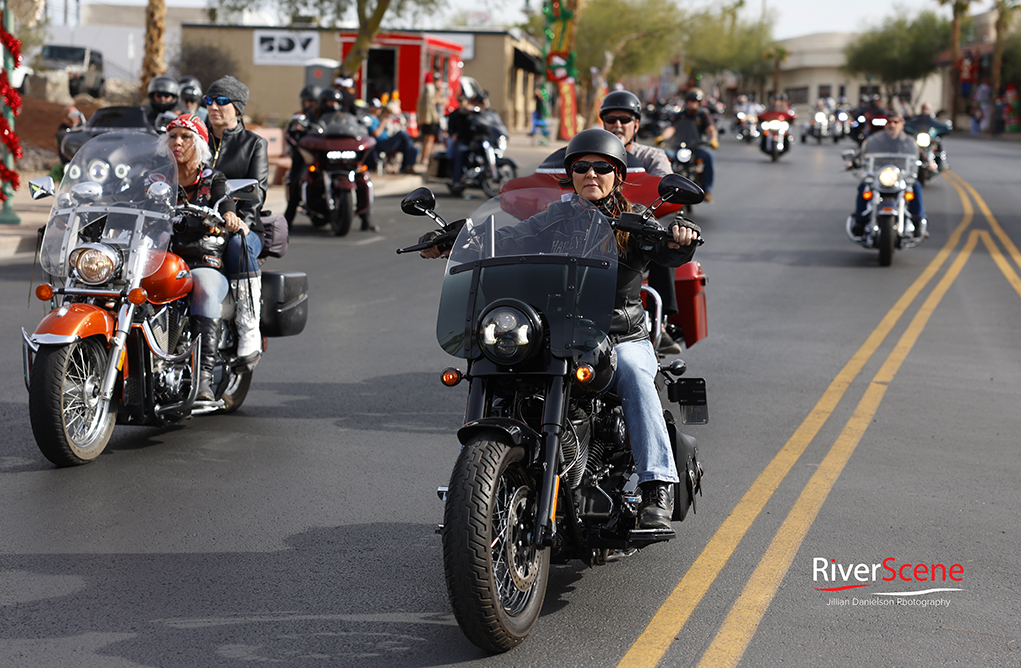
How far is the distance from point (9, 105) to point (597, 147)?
40.9ft

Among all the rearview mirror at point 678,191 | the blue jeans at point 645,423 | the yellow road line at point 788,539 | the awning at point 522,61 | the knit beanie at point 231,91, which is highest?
the awning at point 522,61

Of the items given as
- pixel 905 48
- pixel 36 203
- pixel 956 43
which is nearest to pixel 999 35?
pixel 956 43

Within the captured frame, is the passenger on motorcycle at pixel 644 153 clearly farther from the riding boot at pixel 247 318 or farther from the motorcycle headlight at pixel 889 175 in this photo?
the motorcycle headlight at pixel 889 175

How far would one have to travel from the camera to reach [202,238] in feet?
21.7

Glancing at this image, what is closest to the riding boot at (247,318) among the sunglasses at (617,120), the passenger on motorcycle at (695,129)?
the sunglasses at (617,120)

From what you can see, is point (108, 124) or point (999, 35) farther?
point (999, 35)

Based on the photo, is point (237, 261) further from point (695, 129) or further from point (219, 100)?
point (695, 129)

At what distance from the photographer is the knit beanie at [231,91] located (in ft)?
25.2

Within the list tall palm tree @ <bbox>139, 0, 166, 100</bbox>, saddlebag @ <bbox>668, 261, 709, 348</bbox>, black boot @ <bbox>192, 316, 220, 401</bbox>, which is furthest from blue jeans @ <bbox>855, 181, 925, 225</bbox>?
tall palm tree @ <bbox>139, 0, 166, 100</bbox>

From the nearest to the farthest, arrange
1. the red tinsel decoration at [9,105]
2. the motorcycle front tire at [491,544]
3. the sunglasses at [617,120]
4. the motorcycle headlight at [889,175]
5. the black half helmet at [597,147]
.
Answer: the motorcycle front tire at [491,544], the black half helmet at [597,147], the sunglasses at [617,120], the red tinsel decoration at [9,105], the motorcycle headlight at [889,175]

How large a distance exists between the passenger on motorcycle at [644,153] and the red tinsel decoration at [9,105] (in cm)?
913

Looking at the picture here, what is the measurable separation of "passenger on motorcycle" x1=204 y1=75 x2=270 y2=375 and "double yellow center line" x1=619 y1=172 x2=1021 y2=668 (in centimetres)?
306

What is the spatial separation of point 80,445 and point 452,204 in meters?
15.6

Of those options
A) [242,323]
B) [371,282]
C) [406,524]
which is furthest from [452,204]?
[406,524]
